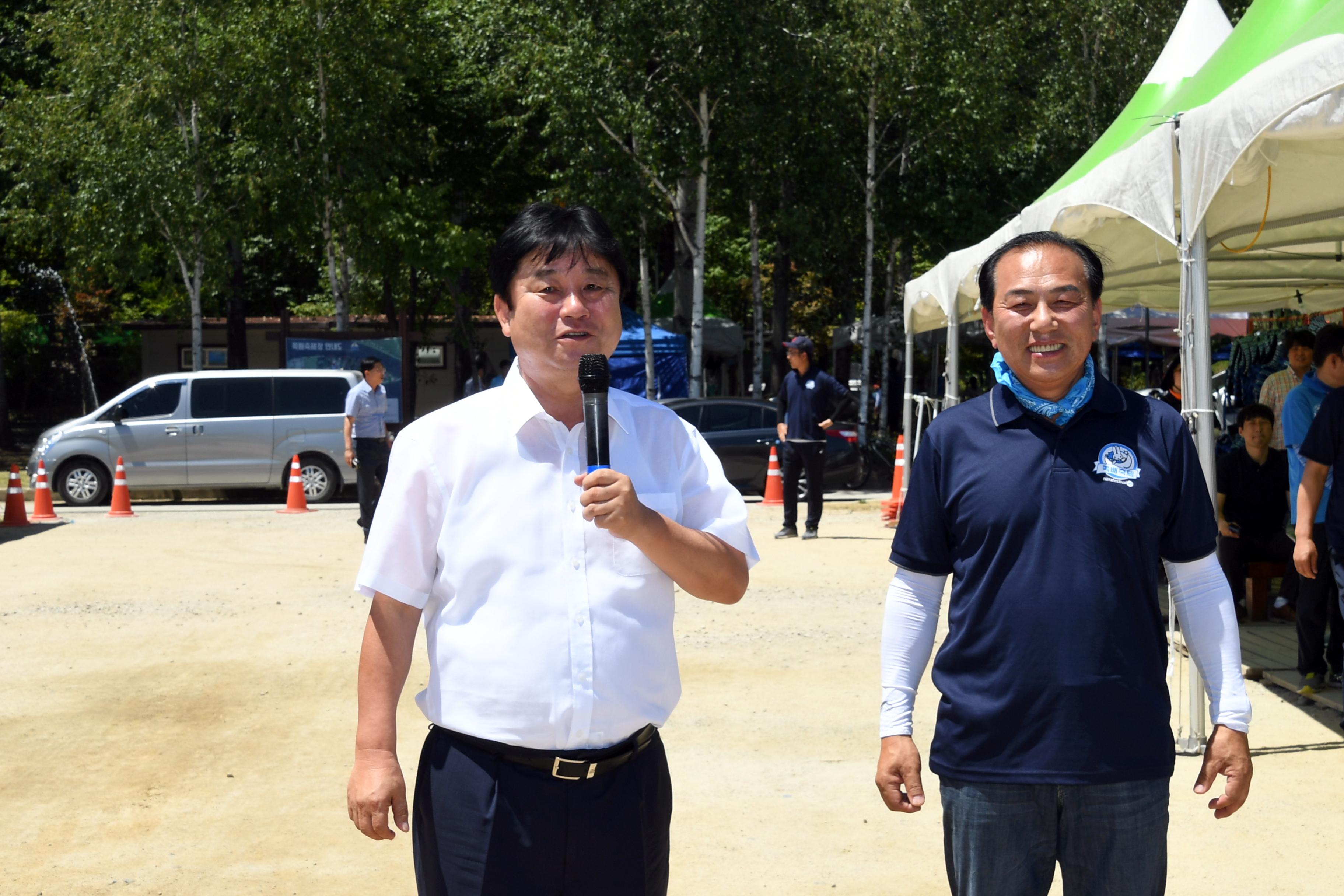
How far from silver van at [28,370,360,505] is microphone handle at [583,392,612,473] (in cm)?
1727

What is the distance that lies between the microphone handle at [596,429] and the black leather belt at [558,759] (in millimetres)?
541

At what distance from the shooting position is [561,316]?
8.45ft

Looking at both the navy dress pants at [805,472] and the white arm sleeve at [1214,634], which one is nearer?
the white arm sleeve at [1214,634]

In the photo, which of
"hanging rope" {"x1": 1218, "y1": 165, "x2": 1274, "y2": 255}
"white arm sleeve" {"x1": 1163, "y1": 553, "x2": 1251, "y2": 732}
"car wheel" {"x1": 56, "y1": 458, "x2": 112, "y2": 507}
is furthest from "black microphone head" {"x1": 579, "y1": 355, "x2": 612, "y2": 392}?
"car wheel" {"x1": 56, "y1": 458, "x2": 112, "y2": 507}

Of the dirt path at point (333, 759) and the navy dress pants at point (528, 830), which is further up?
the navy dress pants at point (528, 830)

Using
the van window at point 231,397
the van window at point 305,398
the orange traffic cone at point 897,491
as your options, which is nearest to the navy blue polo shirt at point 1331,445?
the orange traffic cone at point 897,491

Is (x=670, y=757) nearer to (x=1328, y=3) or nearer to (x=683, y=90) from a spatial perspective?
(x=1328, y=3)

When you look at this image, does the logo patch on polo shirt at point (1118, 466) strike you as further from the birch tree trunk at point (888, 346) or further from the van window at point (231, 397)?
the birch tree trunk at point (888, 346)

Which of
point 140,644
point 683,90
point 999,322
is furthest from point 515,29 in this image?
point 999,322

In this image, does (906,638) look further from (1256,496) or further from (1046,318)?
(1256,496)

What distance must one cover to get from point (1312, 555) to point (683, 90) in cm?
1875

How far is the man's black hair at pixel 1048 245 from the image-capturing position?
291 centimetres

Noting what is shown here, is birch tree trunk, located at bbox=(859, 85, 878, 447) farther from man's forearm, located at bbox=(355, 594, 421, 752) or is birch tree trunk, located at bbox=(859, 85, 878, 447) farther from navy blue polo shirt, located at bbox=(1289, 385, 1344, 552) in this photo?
man's forearm, located at bbox=(355, 594, 421, 752)

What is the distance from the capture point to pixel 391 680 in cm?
254
